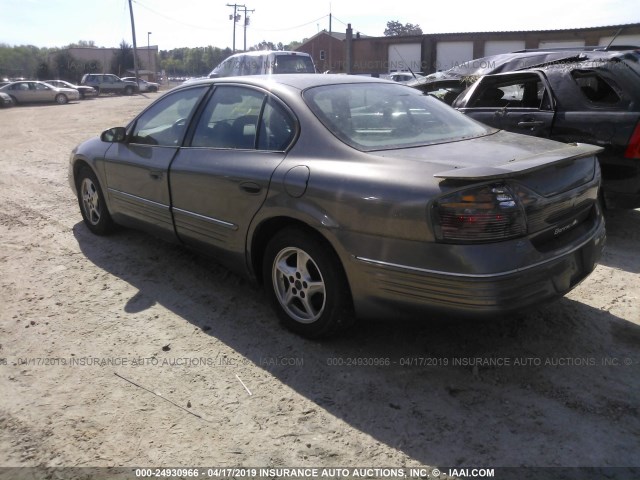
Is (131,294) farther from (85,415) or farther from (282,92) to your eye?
(282,92)

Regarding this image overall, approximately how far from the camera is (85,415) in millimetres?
2676

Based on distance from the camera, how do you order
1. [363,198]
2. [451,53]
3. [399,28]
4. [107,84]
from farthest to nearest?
[399,28] < [451,53] < [107,84] < [363,198]

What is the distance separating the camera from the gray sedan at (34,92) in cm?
3071

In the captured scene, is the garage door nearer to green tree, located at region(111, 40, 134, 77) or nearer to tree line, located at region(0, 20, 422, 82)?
tree line, located at region(0, 20, 422, 82)

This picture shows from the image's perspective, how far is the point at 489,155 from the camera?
2.90 m

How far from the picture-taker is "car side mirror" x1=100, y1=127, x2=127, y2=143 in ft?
15.3

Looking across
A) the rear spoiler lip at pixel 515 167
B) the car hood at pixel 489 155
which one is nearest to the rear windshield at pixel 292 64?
the car hood at pixel 489 155

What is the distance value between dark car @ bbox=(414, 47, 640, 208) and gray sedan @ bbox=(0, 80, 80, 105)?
104 feet

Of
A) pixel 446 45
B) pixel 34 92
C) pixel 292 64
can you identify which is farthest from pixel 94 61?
pixel 292 64

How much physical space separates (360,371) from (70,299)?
233cm

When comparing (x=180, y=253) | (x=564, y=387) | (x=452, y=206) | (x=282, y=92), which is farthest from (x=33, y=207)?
(x=564, y=387)

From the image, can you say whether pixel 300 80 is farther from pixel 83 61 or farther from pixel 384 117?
pixel 83 61

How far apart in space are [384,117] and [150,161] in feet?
6.35

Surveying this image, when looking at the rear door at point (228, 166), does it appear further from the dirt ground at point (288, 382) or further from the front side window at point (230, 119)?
the dirt ground at point (288, 382)
